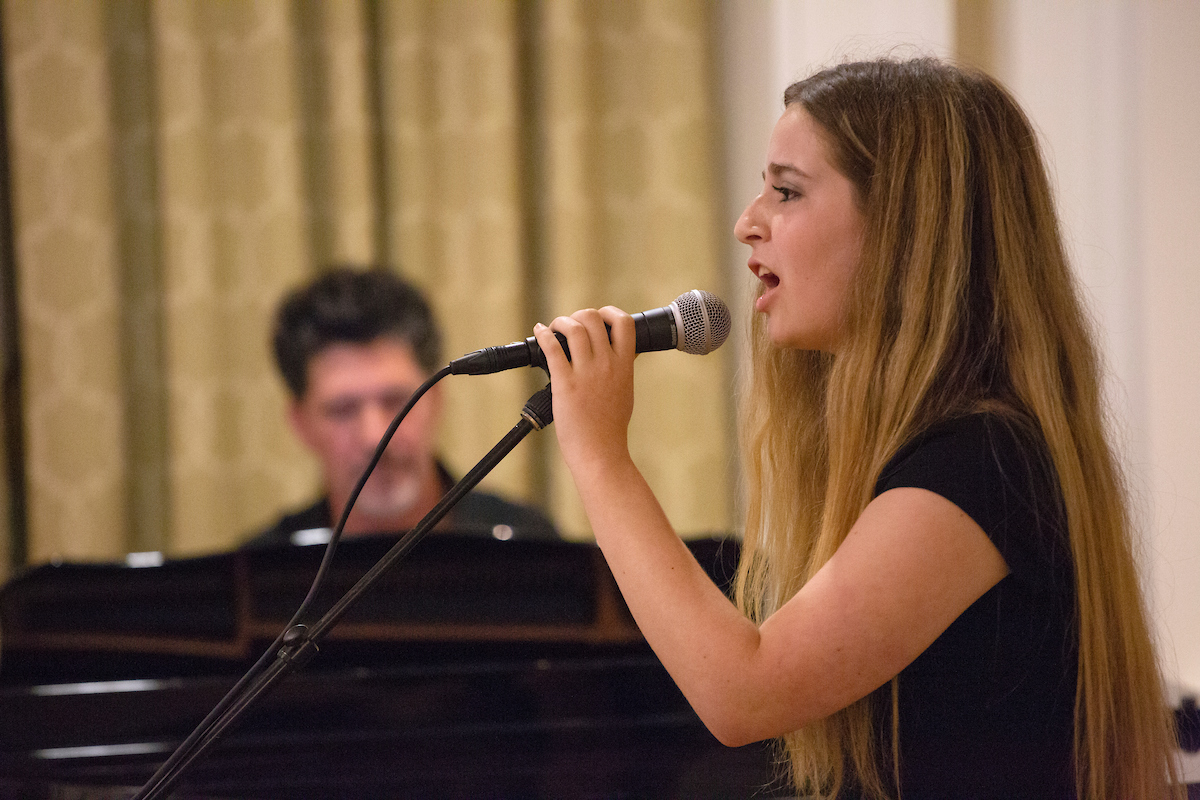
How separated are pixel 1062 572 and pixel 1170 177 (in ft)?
4.42

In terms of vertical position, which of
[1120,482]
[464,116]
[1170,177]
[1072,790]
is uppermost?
[464,116]

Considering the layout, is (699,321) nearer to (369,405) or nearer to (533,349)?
(533,349)

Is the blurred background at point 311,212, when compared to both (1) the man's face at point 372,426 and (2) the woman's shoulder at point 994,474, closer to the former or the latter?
(1) the man's face at point 372,426

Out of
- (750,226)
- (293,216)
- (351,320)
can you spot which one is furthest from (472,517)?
(750,226)

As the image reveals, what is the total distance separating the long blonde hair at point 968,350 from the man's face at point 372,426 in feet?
5.98

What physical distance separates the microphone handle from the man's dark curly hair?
6.47 feet

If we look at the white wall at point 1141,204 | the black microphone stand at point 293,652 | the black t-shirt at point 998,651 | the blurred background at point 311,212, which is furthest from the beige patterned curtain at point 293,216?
the black microphone stand at point 293,652

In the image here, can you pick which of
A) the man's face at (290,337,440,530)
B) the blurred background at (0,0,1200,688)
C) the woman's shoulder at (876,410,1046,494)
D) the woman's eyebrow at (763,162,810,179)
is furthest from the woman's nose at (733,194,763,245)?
the blurred background at (0,0,1200,688)

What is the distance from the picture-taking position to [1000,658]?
2.99 ft

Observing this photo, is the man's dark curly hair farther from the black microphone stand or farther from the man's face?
the black microphone stand

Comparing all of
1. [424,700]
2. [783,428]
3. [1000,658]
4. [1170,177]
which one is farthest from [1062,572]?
[1170,177]

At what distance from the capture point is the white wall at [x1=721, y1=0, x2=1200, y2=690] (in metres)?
1.92

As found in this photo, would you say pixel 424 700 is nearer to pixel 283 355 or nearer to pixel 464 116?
pixel 283 355

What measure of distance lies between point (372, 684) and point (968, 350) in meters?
1.12
